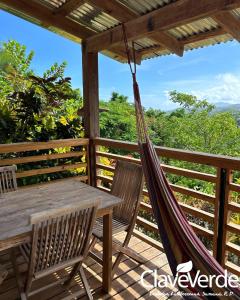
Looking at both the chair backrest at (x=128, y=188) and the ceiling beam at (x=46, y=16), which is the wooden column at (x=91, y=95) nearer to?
the ceiling beam at (x=46, y=16)

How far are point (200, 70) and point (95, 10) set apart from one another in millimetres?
24738

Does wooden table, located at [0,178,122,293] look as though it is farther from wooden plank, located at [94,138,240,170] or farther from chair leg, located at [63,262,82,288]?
wooden plank, located at [94,138,240,170]

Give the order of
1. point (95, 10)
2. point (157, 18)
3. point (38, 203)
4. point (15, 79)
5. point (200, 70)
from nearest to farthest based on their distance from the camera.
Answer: point (38, 203)
point (157, 18)
point (95, 10)
point (15, 79)
point (200, 70)

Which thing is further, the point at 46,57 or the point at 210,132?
the point at 46,57

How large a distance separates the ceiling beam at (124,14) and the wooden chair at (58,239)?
205 cm

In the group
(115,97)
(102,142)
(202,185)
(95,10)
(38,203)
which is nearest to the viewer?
(38,203)

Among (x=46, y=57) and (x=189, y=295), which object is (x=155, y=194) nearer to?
(x=189, y=295)

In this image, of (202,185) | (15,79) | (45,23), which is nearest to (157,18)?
(45,23)

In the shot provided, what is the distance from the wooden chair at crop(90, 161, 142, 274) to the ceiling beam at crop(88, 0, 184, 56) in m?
1.44

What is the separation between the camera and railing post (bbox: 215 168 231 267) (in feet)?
7.54

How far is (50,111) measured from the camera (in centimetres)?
375

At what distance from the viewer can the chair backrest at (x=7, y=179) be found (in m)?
2.46

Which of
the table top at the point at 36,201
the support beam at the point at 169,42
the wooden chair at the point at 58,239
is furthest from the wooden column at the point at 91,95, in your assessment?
the wooden chair at the point at 58,239

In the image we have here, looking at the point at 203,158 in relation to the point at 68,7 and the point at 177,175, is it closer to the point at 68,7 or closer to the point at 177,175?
the point at 177,175
